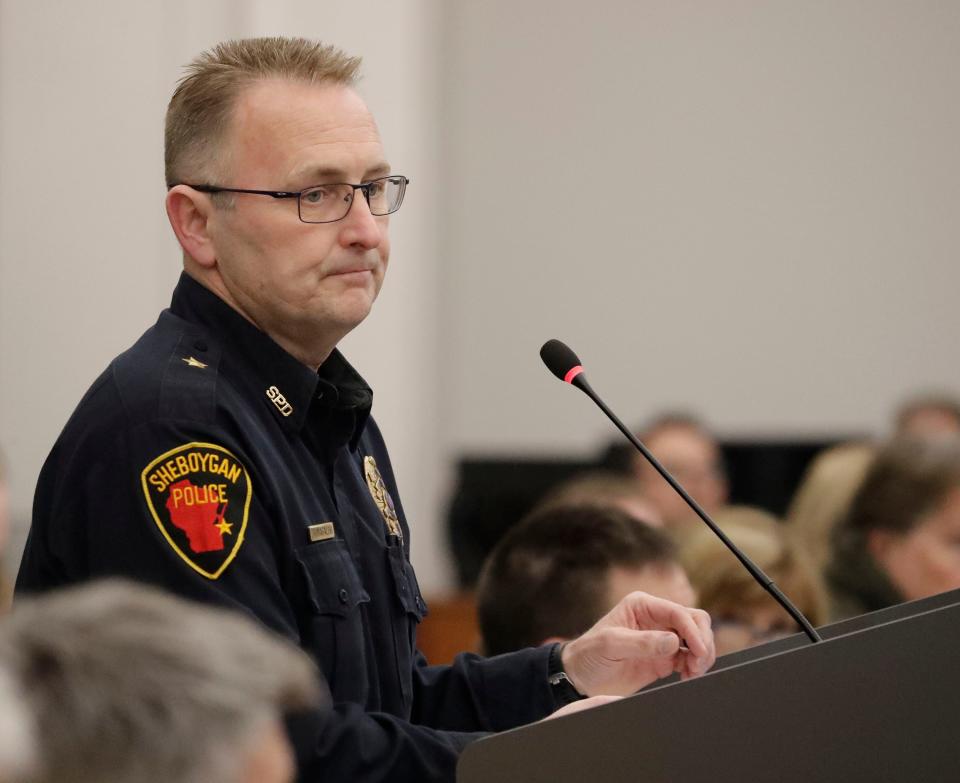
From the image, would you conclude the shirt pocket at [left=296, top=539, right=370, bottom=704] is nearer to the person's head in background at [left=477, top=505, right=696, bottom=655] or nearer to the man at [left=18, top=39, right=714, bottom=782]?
the man at [left=18, top=39, right=714, bottom=782]

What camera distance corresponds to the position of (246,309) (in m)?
1.95

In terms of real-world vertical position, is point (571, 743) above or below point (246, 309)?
below

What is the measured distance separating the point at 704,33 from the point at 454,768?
6575 mm

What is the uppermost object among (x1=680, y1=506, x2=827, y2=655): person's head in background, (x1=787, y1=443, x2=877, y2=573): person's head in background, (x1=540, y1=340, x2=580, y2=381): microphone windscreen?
(x1=540, y1=340, x2=580, y2=381): microphone windscreen

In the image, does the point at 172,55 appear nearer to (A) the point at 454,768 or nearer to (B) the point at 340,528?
(B) the point at 340,528

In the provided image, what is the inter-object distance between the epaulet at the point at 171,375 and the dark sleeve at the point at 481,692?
1.59ft

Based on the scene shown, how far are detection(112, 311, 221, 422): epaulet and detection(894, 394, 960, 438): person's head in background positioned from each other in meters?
4.15

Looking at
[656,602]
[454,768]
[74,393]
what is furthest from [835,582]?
[74,393]

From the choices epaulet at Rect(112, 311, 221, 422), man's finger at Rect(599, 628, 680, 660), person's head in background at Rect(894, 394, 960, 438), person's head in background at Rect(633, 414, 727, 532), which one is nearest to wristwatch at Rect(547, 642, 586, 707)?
man's finger at Rect(599, 628, 680, 660)

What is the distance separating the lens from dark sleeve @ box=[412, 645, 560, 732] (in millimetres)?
1987

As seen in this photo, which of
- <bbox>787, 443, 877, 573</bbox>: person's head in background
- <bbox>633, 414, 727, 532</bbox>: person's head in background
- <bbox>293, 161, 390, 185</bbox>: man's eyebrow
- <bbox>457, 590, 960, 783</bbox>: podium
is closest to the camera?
<bbox>457, 590, 960, 783</bbox>: podium

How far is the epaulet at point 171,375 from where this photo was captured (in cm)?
175

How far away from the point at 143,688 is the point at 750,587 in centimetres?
216

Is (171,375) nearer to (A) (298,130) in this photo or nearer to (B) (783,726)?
(A) (298,130)
